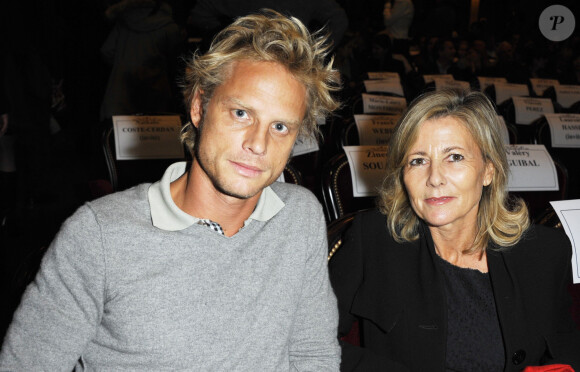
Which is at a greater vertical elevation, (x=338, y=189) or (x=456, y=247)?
(x=338, y=189)

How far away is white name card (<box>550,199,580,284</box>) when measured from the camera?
169cm

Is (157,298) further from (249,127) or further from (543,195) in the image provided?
(543,195)

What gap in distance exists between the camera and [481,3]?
15352mm

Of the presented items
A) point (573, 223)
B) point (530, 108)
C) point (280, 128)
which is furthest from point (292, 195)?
point (530, 108)

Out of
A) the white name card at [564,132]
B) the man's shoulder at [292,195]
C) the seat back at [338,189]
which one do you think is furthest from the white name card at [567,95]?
the man's shoulder at [292,195]

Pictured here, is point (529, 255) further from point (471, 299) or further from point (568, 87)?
point (568, 87)

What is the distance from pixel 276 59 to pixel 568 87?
16.9 feet

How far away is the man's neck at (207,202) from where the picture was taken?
125 centimetres

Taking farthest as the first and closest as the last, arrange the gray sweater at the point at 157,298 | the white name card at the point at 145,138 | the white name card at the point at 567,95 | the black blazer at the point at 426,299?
the white name card at the point at 567,95 < the white name card at the point at 145,138 < the black blazer at the point at 426,299 < the gray sweater at the point at 157,298

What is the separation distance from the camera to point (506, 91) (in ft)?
16.5

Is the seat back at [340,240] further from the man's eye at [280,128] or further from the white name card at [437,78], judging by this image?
the white name card at [437,78]

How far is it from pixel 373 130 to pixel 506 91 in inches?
101

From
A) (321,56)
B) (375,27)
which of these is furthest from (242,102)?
(375,27)

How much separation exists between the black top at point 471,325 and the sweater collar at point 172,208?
0.60 m
